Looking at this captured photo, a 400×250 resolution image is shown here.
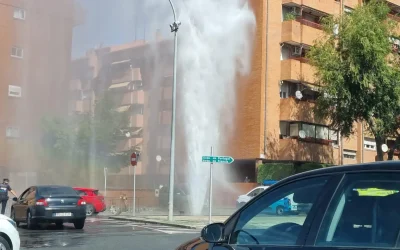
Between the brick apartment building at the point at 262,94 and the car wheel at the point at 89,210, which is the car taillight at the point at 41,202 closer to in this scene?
the car wheel at the point at 89,210

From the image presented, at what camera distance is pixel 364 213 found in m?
3.69

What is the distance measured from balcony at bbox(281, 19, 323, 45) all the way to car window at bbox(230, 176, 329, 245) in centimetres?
3642

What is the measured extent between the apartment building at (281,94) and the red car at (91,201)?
459 inches

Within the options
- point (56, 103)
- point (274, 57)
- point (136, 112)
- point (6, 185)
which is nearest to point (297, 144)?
point (274, 57)

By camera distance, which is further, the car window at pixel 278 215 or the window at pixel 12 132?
the window at pixel 12 132

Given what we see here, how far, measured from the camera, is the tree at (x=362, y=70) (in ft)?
108

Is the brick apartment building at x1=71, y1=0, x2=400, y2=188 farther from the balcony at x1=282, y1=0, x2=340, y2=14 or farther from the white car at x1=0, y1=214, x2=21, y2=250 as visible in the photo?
the white car at x1=0, y1=214, x2=21, y2=250

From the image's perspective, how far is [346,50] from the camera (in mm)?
34406

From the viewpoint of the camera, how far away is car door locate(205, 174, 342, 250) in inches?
153

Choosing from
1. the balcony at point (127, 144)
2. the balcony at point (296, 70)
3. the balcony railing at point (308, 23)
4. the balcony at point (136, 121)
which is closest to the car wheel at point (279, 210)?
the balcony at point (296, 70)

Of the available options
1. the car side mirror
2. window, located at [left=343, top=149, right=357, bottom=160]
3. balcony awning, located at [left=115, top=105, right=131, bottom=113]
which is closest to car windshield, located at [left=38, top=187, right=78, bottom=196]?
the car side mirror

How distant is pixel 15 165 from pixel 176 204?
12.2 meters

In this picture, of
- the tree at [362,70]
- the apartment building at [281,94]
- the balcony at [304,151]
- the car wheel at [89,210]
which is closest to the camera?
the car wheel at [89,210]

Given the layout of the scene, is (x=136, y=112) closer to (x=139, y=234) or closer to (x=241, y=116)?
(x=241, y=116)
